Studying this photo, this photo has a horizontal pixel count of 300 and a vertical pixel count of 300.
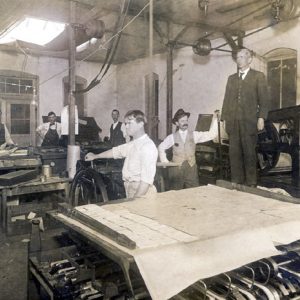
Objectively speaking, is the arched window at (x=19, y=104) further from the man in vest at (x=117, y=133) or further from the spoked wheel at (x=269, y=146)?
the spoked wheel at (x=269, y=146)

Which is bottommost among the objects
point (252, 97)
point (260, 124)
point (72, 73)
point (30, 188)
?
point (30, 188)

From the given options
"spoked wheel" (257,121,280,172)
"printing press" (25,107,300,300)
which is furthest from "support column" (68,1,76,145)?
"printing press" (25,107,300,300)

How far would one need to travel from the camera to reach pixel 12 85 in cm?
909

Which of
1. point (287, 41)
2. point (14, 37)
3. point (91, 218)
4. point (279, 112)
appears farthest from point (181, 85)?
point (91, 218)

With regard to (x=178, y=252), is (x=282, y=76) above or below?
above

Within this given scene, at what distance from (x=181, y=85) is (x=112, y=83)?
9.29 feet

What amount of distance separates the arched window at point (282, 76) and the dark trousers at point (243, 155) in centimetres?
260

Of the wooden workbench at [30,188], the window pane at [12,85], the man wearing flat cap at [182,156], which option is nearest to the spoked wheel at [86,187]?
the wooden workbench at [30,188]

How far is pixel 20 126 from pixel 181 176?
5967mm

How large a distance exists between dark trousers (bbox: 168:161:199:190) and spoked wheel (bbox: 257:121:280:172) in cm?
80

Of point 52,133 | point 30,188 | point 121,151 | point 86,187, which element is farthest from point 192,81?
point 86,187

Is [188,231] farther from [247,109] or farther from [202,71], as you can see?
[202,71]

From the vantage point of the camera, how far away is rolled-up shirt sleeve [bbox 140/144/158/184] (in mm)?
2688

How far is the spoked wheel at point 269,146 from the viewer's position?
3754mm
